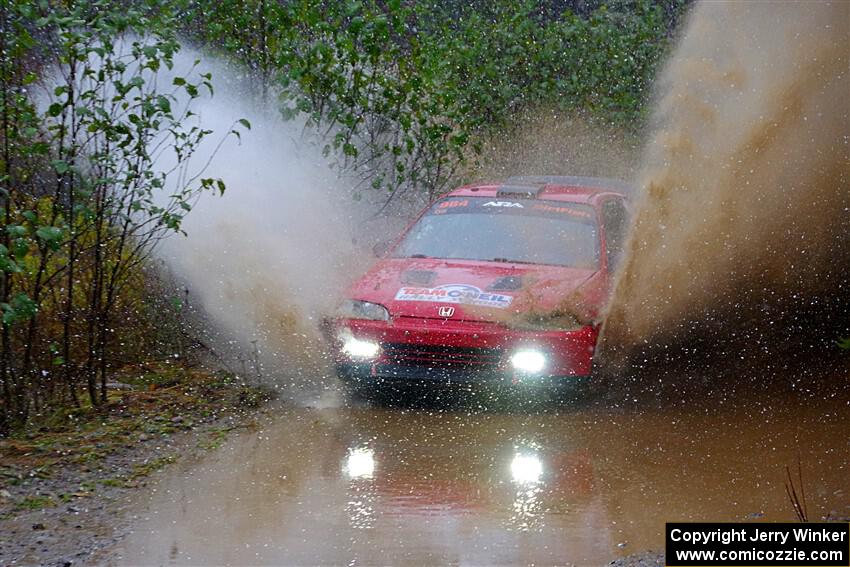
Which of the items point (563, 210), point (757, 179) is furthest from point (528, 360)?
point (757, 179)

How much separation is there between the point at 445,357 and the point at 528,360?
559mm

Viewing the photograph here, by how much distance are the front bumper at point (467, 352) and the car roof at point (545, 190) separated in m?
1.88

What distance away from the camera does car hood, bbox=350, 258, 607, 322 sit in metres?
7.88

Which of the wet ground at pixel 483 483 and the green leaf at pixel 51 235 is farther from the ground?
the green leaf at pixel 51 235

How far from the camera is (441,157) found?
14.4 meters

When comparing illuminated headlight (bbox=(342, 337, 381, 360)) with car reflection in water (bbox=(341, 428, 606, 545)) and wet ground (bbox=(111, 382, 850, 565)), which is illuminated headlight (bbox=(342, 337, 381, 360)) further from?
car reflection in water (bbox=(341, 428, 606, 545))

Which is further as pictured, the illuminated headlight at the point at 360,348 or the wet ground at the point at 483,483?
the illuminated headlight at the point at 360,348

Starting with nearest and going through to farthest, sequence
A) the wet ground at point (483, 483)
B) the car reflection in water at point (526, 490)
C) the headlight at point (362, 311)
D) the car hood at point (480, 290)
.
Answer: the wet ground at point (483, 483)
the car reflection in water at point (526, 490)
the car hood at point (480, 290)
the headlight at point (362, 311)

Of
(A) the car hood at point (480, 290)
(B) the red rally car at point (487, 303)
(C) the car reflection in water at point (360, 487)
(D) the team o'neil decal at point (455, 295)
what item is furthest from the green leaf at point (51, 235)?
(D) the team o'neil decal at point (455, 295)

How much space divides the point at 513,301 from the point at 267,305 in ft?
10.6

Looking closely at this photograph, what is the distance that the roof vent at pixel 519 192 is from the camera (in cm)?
948

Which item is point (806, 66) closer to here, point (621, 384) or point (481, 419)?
point (621, 384)

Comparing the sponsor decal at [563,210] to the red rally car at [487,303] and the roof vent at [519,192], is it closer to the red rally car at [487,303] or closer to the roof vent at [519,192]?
the red rally car at [487,303]

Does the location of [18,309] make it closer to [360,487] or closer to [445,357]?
[360,487]
